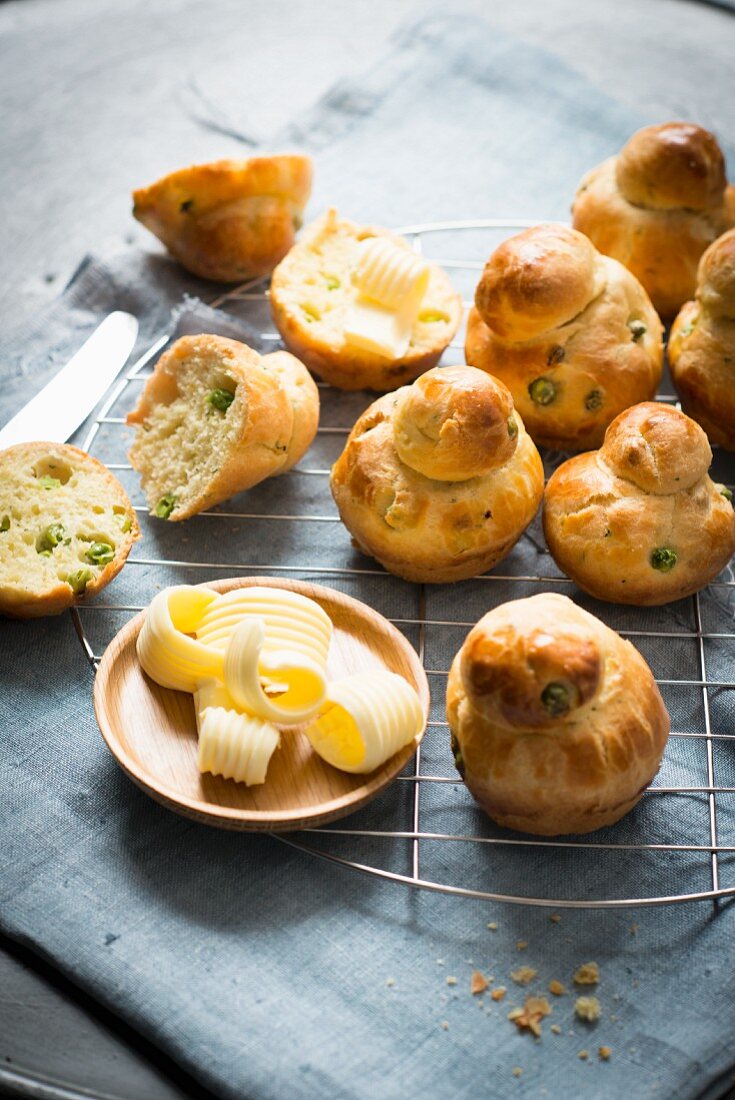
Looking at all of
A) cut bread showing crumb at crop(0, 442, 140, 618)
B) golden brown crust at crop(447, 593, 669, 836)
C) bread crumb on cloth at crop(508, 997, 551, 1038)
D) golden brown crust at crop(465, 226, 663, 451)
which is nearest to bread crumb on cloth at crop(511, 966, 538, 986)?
bread crumb on cloth at crop(508, 997, 551, 1038)

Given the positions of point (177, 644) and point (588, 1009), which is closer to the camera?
point (588, 1009)

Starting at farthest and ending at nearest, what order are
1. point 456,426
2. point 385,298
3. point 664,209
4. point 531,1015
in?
point 664,209
point 385,298
point 456,426
point 531,1015

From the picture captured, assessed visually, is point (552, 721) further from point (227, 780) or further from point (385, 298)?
point (385, 298)

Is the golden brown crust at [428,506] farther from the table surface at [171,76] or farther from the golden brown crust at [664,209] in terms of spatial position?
the table surface at [171,76]

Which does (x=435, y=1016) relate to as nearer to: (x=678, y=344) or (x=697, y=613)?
(x=697, y=613)

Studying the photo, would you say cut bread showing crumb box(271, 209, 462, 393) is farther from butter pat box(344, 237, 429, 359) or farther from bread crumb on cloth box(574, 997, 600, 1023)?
bread crumb on cloth box(574, 997, 600, 1023)

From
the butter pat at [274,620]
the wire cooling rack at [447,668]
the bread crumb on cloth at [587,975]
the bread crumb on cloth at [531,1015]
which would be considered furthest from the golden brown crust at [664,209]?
the bread crumb on cloth at [531,1015]

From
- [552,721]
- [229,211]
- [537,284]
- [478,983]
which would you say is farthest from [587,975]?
[229,211]
